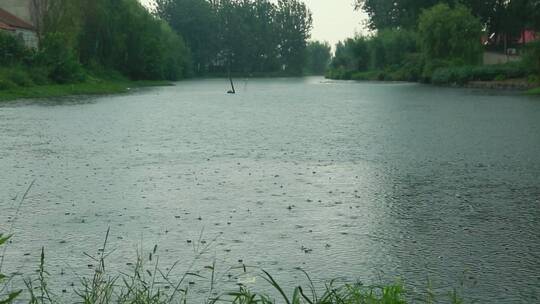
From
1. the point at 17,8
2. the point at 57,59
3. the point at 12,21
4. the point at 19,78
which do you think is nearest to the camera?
the point at 19,78

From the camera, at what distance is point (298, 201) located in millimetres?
→ 9445

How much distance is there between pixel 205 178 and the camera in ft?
37.6

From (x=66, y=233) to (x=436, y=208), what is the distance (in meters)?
4.65

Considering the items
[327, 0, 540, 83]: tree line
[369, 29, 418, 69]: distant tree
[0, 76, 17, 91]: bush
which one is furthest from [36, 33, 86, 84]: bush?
[369, 29, 418, 69]: distant tree

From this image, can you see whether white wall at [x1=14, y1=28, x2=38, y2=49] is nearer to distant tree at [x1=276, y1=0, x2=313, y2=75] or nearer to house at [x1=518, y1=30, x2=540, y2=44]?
house at [x1=518, y1=30, x2=540, y2=44]

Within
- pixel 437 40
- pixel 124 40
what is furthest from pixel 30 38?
pixel 437 40

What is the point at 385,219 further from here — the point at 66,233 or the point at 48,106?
the point at 48,106

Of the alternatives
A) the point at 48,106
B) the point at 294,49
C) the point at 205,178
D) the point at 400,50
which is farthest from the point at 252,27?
the point at 205,178

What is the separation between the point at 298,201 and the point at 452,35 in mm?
57622

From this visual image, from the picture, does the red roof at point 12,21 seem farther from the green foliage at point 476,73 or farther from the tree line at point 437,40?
the green foliage at point 476,73

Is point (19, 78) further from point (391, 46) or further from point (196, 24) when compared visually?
point (196, 24)

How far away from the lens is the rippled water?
648 cm

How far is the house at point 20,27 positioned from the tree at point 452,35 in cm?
3709

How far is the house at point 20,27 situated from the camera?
198 ft
